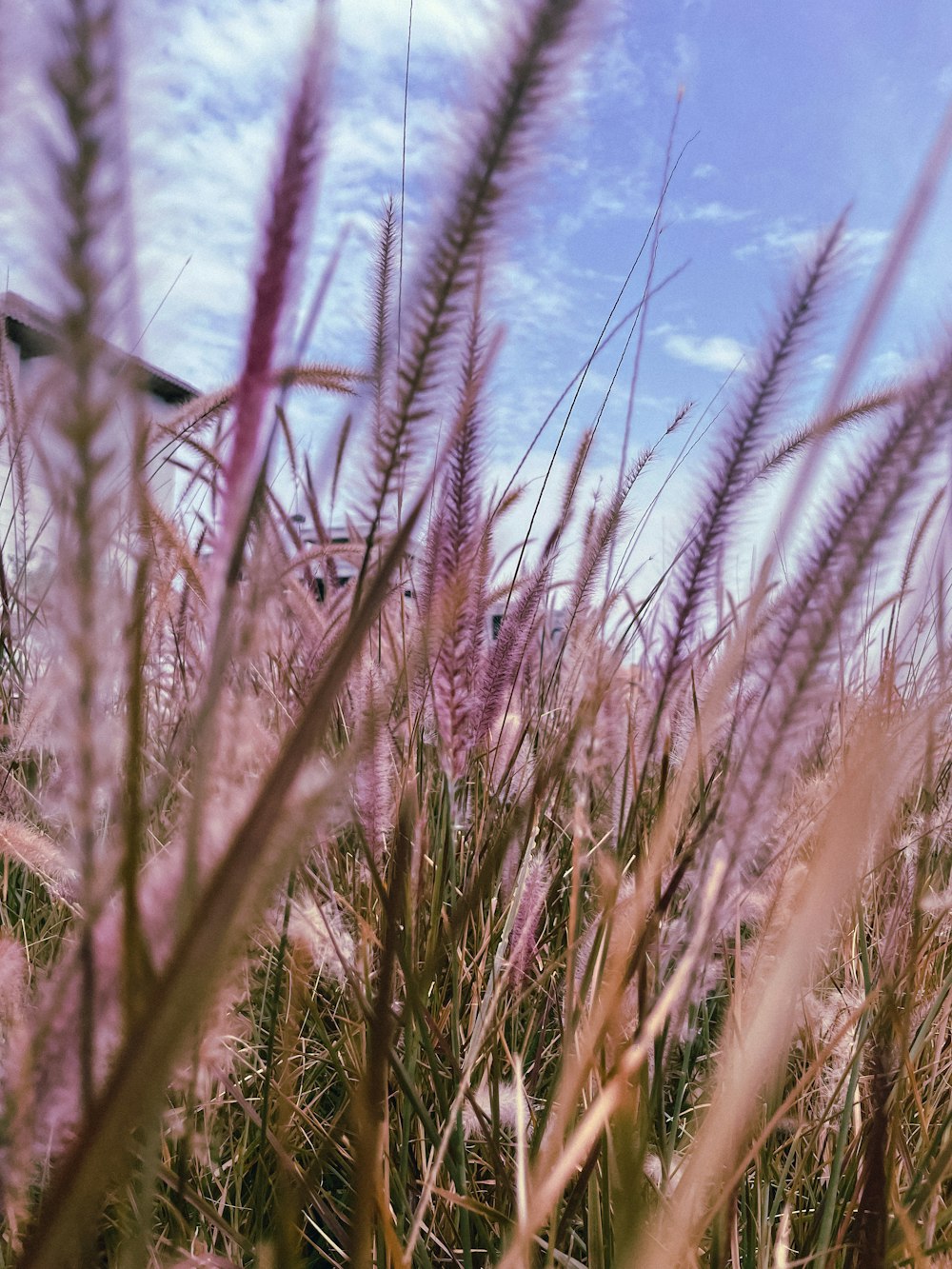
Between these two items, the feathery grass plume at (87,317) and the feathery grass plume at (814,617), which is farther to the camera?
the feathery grass plume at (814,617)

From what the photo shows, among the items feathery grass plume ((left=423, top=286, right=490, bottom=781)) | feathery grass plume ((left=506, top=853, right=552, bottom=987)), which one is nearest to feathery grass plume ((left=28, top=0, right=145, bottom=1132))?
feathery grass plume ((left=423, top=286, right=490, bottom=781))

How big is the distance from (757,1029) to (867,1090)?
530 mm

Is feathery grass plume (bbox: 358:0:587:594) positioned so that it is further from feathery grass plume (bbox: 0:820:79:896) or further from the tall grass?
feathery grass plume (bbox: 0:820:79:896)

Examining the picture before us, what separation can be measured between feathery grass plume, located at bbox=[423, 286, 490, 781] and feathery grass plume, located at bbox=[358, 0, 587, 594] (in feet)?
0.28

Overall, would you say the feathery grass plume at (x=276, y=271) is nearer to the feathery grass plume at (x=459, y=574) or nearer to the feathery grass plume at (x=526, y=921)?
the feathery grass plume at (x=459, y=574)

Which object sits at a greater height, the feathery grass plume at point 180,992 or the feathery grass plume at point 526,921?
the feathery grass plume at point 526,921

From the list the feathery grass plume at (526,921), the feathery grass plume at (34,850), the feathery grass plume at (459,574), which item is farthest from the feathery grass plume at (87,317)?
the feathery grass plume at (526,921)

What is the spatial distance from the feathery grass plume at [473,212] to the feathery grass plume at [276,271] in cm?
3

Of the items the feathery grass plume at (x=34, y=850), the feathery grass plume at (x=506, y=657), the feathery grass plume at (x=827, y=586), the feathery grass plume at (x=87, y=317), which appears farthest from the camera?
the feathery grass plume at (x=506, y=657)

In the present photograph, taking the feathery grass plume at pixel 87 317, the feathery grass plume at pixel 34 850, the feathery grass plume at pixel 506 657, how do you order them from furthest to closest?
1. the feathery grass plume at pixel 506 657
2. the feathery grass plume at pixel 34 850
3. the feathery grass plume at pixel 87 317

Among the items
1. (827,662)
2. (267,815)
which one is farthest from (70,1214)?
(827,662)

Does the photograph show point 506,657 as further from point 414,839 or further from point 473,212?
point 473,212

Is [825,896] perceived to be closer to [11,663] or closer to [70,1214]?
[70,1214]

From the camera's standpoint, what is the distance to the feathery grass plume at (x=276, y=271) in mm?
212
